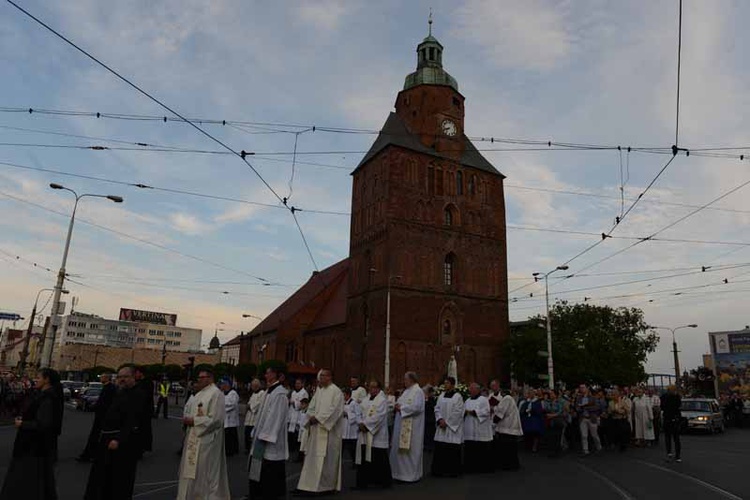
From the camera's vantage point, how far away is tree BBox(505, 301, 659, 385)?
3762 centimetres

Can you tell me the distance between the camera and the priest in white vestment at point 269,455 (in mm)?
8273

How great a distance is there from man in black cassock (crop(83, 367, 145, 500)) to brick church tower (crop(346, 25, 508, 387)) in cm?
2971

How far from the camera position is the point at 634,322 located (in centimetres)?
4969

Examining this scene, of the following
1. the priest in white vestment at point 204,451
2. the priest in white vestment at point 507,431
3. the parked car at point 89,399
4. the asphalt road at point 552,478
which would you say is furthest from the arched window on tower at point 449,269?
the priest in white vestment at point 204,451

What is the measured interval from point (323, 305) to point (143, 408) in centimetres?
4916

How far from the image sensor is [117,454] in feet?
22.6

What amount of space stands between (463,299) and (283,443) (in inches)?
1310

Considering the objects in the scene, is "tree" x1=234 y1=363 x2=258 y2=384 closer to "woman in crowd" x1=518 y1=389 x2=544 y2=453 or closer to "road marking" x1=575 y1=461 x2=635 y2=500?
"woman in crowd" x1=518 y1=389 x2=544 y2=453

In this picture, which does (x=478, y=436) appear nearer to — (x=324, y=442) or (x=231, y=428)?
(x=324, y=442)

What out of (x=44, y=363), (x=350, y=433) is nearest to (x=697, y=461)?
(x=350, y=433)

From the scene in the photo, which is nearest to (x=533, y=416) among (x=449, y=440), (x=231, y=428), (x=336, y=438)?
(x=449, y=440)

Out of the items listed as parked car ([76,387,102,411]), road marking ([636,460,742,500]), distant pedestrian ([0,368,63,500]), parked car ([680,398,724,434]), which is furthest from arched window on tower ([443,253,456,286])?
distant pedestrian ([0,368,63,500])

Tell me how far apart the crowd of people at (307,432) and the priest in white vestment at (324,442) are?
0.02 meters

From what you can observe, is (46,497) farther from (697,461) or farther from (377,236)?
(377,236)
